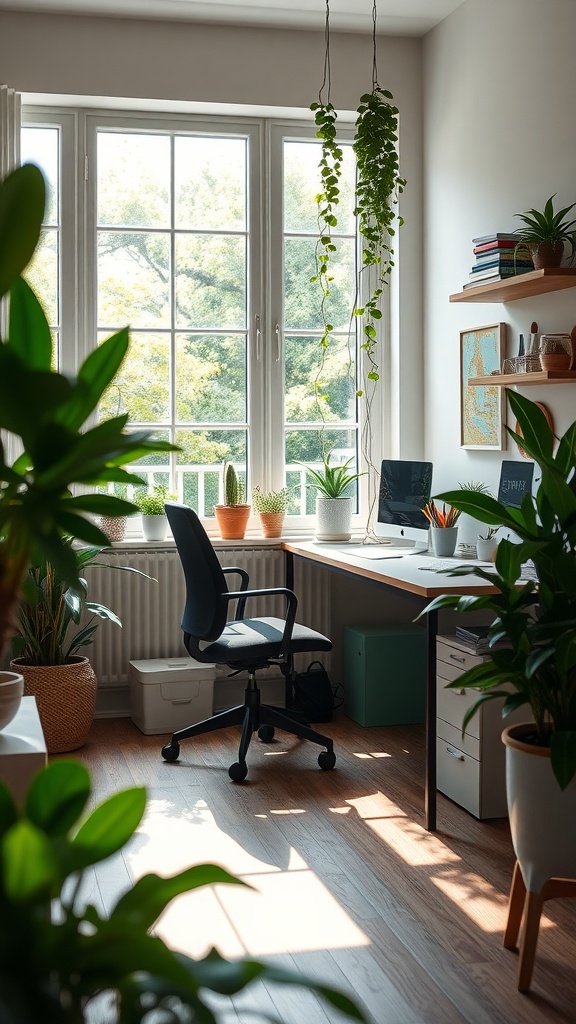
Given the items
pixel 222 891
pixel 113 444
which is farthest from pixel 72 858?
pixel 222 891


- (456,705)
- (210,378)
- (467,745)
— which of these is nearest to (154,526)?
(210,378)

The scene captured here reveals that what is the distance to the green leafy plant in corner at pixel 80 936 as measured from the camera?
81 centimetres

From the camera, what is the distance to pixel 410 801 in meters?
3.62

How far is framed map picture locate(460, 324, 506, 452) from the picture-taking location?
414cm

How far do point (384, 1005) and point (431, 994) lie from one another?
0.12 meters

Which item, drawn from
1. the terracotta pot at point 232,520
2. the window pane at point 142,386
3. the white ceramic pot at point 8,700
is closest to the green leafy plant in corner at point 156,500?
the terracotta pot at point 232,520

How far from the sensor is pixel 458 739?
11.5ft

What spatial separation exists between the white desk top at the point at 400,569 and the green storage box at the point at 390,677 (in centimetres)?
45

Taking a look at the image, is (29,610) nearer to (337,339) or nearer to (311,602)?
(311,602)

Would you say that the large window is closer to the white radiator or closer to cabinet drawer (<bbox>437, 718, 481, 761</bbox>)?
the white radiator

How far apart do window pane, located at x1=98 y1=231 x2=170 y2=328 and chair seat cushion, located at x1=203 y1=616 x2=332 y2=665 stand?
1.62m

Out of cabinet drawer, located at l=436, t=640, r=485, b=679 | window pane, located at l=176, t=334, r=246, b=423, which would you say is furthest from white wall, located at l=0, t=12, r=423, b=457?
cabinet drawer, located at l=436, t=640, r=485, b=679

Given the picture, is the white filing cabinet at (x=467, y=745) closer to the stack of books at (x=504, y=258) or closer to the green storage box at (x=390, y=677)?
the green storage box at (x=390, y=677)

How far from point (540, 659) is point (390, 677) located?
238cm
